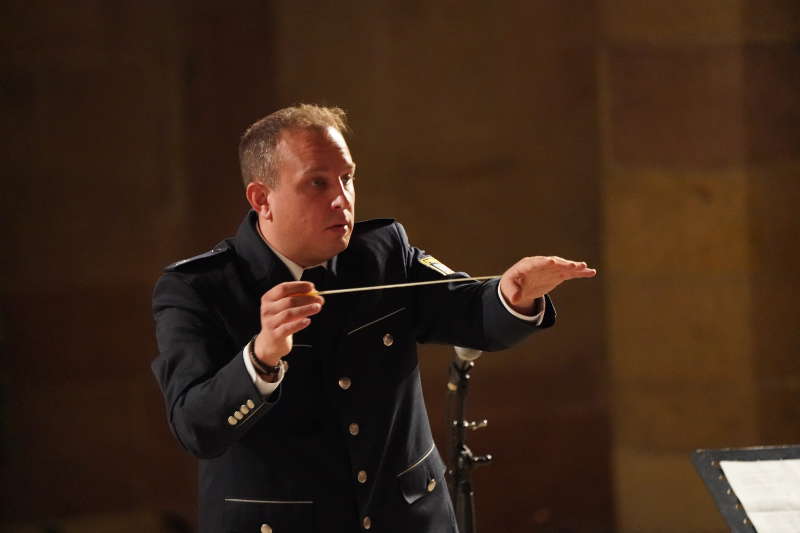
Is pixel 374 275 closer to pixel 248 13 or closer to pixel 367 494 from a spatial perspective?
pixel 367 494

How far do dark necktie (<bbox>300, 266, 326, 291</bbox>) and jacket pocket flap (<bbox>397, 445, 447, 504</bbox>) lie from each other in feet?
1.29

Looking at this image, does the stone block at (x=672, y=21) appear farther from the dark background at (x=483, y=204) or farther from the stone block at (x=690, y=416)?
the stone block at (x=690, y=416)

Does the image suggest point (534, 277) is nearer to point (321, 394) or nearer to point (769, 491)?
point (321, 394)

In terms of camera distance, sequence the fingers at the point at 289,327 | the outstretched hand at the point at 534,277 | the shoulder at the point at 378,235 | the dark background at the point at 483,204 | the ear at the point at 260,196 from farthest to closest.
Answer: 1. the dark background at the point at 483,204
2. the shoulder at the point at 378,235
3. the ear at the point at 260,196
4. the outstretched hand at the point at 534,277
5. the fingers at the point at 289,327

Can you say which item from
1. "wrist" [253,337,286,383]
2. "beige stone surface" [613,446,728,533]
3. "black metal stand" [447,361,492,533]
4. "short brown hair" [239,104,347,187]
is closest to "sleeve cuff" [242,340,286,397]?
"wrist" [253,337,286,383]

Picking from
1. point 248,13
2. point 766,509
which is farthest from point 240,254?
point 248,13

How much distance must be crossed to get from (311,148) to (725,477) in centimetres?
111

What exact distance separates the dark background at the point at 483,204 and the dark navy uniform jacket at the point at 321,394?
184cm

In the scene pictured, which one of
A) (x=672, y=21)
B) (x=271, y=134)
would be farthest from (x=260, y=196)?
(x=672, y=21)

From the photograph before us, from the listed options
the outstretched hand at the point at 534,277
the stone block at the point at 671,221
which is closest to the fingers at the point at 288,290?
the outstretched hand at the point at 534,277

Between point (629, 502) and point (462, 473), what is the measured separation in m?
1.92

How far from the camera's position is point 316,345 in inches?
70.6

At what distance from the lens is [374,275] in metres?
1.89

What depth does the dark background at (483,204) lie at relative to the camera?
357cm
